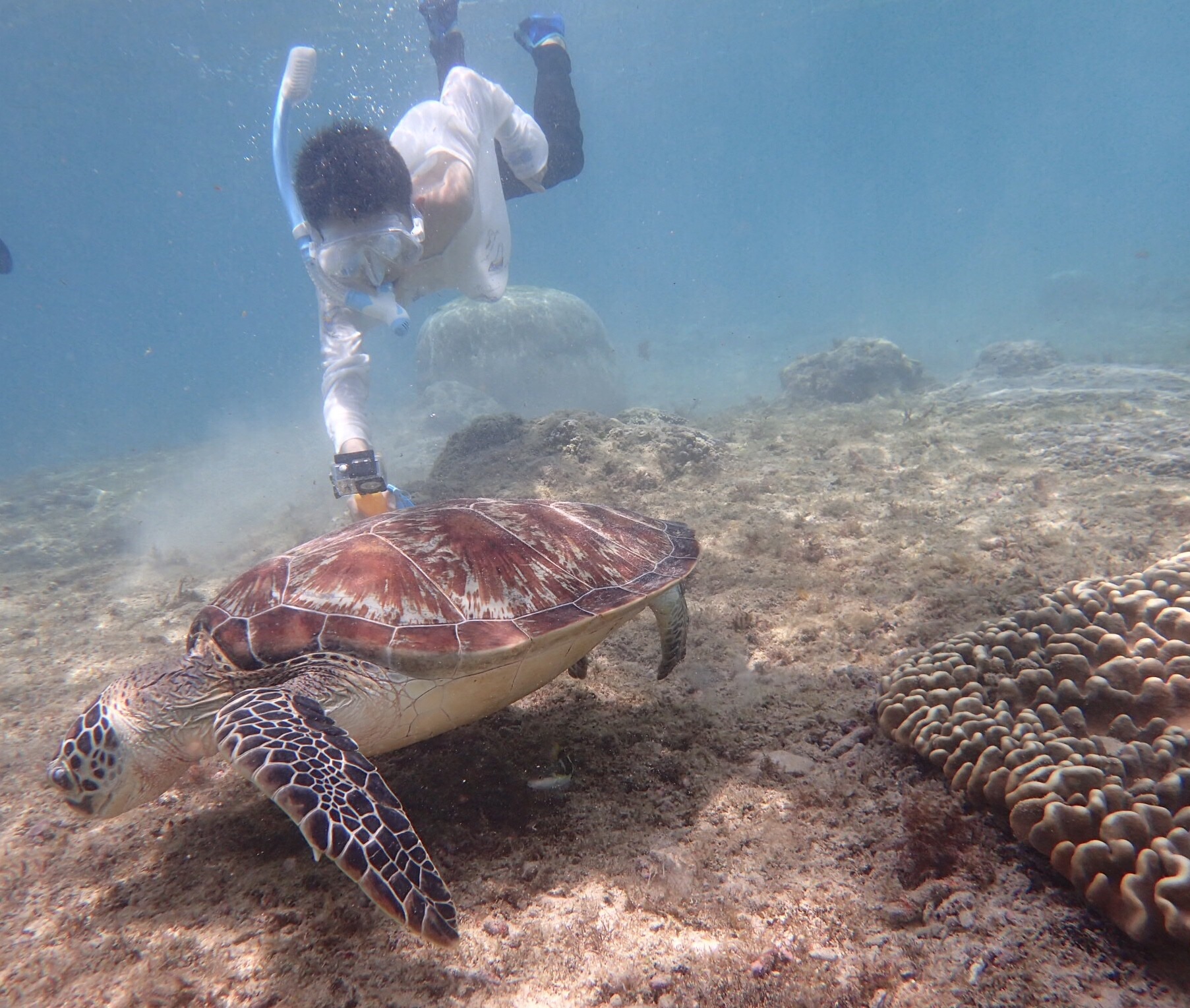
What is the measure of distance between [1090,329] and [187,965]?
3033cm

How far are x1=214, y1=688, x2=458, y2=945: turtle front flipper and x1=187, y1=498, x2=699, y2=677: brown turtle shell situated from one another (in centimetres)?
35

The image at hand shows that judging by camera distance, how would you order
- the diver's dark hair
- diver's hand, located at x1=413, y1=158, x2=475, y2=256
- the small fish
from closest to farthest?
1. the small fish
2. the diver's dark hair
3. diver's hand, located at x1=413, y1=158, x2=475, y2=256

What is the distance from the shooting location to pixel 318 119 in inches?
1623

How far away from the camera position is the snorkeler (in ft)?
14.8

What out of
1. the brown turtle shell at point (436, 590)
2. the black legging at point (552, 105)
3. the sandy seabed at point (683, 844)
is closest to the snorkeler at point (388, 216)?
the black legging at point (552, 105)

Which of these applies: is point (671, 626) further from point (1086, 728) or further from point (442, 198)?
point (442, 198)

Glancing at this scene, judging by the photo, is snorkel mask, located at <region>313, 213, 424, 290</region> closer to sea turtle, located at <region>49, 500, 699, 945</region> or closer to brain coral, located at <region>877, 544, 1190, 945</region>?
sea turtle, located at <region>49, 500, 699, 945</region>

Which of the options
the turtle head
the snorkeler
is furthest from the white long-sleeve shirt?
the turtle head

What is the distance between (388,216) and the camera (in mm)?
4582

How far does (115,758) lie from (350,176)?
443 centimetres

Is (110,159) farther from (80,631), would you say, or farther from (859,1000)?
(859,1000)

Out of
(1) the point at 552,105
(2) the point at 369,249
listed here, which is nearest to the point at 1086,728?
(2) the point at 369,249

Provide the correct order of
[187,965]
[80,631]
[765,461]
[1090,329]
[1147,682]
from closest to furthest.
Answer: [187,965]
[1147,682]
[80,631]
[765,461]
[1090,329]

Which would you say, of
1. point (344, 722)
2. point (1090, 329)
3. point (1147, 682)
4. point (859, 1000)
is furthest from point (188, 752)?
point (1090, 329)
